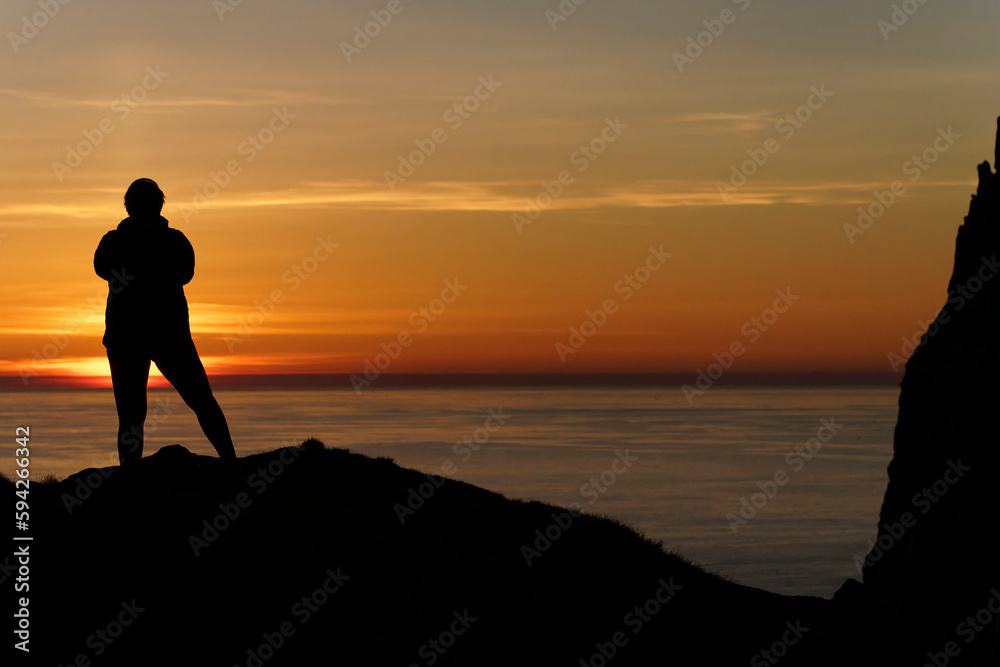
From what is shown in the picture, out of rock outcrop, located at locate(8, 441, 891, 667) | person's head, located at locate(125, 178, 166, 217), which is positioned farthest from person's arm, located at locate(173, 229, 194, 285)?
rock outcrop, located at locate(8, 441, 891, 667)

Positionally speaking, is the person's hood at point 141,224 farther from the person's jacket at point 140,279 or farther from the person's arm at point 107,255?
the person's arm at point 107,255

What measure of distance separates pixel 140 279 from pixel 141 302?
0.29 meters

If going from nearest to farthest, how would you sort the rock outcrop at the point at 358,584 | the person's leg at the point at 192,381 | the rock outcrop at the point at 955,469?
the rock outcrop at the point at 358,584 < the person's leg at the point at 192,381 < the rock outcrop at the point at 955,469

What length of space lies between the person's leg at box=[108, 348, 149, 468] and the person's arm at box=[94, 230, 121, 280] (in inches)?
38.3

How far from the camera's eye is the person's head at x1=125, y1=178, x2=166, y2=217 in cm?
1142

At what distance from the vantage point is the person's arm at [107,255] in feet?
37.7

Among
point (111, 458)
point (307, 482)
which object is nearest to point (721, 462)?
point (111, 458)

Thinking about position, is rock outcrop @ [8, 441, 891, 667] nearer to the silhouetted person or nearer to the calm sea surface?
the silhouetted person

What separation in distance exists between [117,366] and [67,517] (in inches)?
74.3

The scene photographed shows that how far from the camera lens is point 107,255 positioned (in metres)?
→ 11.5

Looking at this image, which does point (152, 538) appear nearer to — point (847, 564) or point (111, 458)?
point (847, 564)

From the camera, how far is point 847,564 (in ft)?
162

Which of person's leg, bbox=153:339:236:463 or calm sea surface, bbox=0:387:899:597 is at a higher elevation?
person's leg, bbox=153:339:236:463

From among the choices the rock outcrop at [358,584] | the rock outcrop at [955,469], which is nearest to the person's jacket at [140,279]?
the rock outcrop at [358,584]
